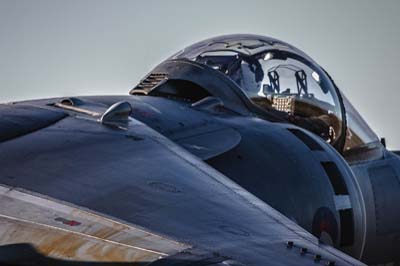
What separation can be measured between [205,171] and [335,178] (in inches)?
152

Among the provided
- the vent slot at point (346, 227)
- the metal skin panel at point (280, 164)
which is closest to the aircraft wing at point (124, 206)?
the metal skin panel at point (280, 164)

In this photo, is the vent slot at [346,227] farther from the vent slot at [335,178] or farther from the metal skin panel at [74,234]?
the metal skin panel at [74,234]

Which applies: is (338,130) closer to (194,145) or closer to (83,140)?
(194,145)

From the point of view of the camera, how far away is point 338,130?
16.1 meters

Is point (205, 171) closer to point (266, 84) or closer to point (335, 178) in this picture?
point (335, 178)

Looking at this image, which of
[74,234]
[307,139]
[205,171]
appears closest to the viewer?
[74,234]

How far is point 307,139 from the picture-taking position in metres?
13.7

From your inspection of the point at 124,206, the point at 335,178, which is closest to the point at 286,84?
the point at 335,178

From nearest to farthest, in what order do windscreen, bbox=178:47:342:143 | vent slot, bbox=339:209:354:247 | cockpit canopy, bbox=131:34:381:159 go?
vent slot, bbox=339:209:354:247, cockpit canopy, bbox=131:34:381:159, windscreen, bbox=178:47:342:143

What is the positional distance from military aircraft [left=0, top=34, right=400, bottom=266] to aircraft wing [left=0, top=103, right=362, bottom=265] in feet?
0.05

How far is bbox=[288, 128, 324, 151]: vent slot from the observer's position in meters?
13.4

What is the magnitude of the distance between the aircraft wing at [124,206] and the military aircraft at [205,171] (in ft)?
0.05

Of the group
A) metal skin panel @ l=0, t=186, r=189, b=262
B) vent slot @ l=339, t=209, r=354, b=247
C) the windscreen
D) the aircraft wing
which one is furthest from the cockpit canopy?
metal skin panel @ l=0, t=186, r=189, b=262

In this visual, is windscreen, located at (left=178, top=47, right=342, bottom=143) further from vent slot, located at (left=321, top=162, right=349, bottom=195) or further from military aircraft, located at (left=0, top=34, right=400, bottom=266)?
vent slot, located at (left=321, top=162, right=349, bottom=195)
